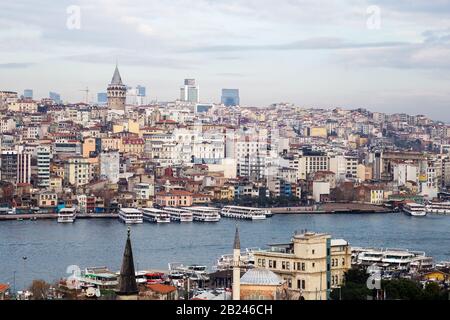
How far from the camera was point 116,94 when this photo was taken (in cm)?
1816

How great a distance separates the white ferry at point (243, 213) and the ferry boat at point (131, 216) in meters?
1.09

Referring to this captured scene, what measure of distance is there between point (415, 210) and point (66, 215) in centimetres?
417

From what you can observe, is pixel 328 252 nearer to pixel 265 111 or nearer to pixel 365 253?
pixel 365 253

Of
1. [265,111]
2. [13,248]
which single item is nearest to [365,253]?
[13,248]

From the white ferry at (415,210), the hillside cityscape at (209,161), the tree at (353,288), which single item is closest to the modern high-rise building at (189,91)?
the hillside cityscape at (209,161)

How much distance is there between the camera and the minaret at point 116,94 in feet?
55.0

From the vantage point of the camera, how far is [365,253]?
7.86m

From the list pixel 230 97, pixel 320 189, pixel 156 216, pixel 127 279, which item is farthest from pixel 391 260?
pixel 230 97

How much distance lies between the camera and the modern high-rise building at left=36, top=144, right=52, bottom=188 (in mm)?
14180

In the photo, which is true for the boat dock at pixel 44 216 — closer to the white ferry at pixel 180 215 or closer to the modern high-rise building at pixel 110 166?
the white ferry at pixel 180 215

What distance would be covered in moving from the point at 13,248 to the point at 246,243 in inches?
70.7

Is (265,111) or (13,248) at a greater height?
(265,111)

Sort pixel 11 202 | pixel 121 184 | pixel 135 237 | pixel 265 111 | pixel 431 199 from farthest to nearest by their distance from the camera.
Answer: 1. pixel 265 111
2. pixel 431 199
3. pixel 121 184
4. pixel 11 202
5. pixel 135 237

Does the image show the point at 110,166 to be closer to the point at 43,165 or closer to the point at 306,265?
the point at 43,165
